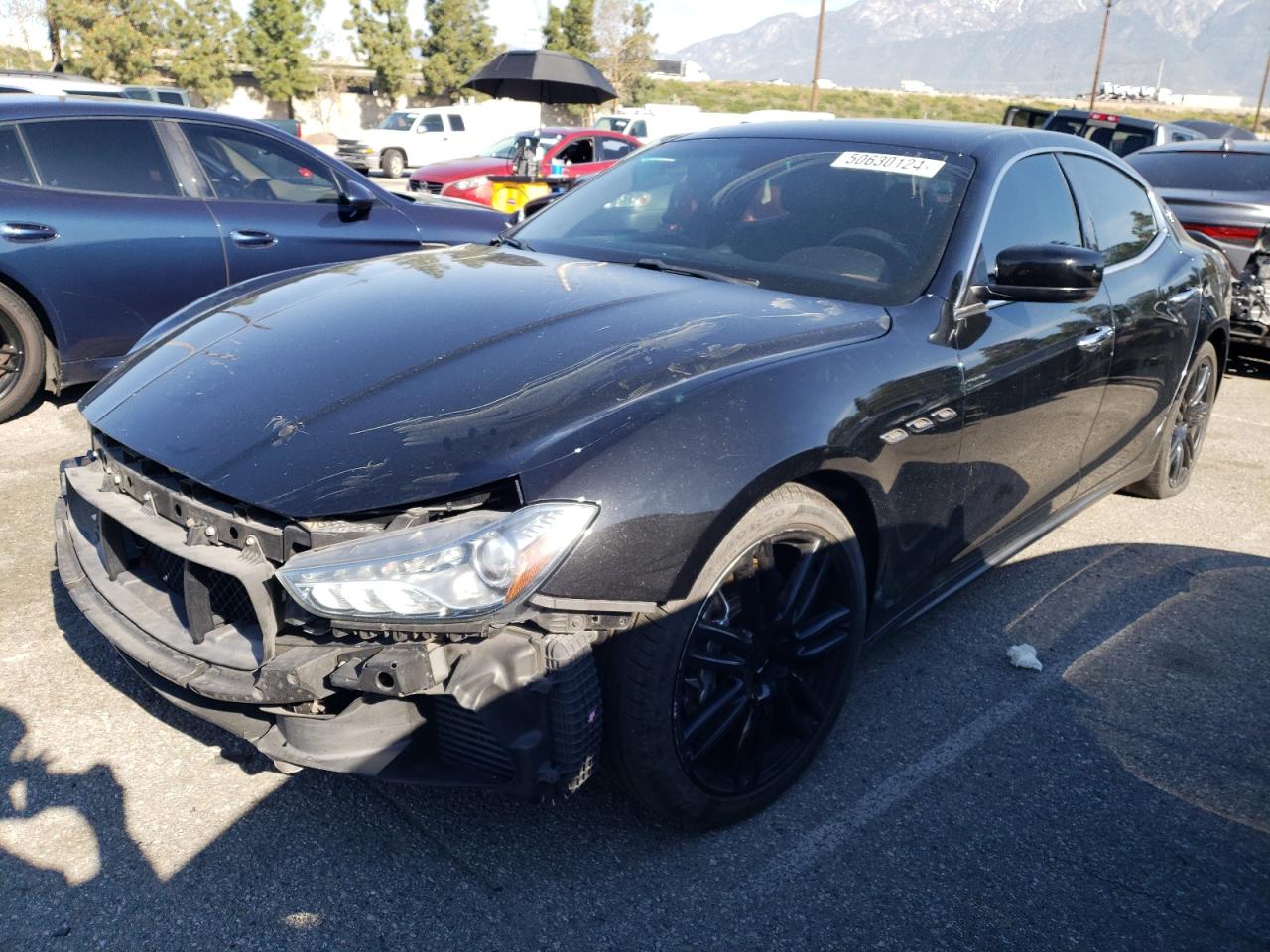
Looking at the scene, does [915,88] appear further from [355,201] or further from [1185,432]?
[1185,432]

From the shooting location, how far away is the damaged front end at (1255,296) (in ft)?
22.9

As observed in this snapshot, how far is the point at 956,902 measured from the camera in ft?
7.61

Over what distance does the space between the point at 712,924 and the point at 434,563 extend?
0.97m

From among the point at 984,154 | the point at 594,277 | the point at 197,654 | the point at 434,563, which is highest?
the point at 984,154

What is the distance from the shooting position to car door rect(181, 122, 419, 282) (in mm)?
5668

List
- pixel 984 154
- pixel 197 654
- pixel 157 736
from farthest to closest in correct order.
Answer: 1. pixel 984 154
2. pixel 157 736
3. pixel 197 654

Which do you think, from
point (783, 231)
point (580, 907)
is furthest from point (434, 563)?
point (783, 231)

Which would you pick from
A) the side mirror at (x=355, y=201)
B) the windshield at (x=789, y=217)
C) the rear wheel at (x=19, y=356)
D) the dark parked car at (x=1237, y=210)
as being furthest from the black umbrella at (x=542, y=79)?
the windshield at (x=789, y=217)

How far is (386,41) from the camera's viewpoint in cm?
4481

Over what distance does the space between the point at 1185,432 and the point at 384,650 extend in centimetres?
434

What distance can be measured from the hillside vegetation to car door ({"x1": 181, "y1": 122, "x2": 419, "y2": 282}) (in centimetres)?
5649

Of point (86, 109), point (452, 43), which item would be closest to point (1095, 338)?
point (86, 109)

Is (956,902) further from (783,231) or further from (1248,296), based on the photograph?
(1248,296)

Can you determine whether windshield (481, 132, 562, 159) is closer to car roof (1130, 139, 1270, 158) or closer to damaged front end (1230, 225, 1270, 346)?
car roof (1130, 139, 1270, 158)
